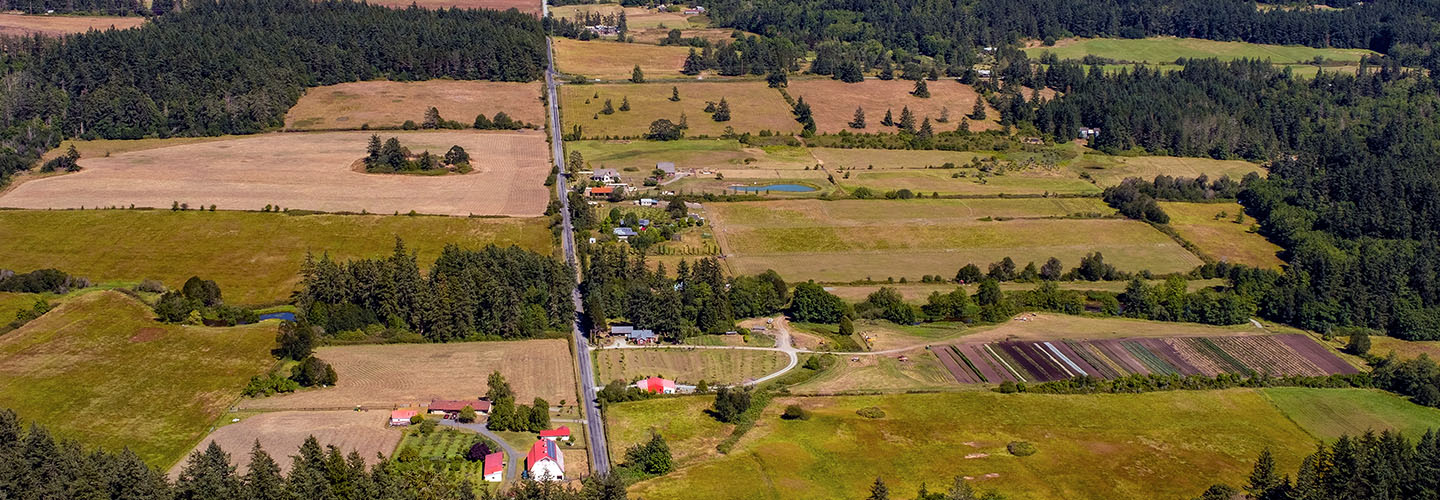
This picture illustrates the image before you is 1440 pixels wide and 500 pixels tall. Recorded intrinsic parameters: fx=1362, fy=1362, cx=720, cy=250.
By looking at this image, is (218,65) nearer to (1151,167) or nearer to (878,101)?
(878,101)

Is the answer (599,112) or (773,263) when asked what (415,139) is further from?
(773,263)

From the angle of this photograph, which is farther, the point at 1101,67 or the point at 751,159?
the point at 1101,67

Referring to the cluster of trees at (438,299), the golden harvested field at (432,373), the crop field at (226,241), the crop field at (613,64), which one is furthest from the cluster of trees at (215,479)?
the crop field at (613,64)

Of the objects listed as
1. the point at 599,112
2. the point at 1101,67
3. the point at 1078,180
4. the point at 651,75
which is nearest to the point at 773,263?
the point at 1078,180

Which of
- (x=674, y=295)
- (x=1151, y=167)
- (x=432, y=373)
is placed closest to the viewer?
(x=432, y=373)

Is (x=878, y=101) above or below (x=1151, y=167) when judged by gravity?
above

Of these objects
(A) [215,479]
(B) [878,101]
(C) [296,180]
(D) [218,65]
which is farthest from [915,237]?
(D) [218,65]
